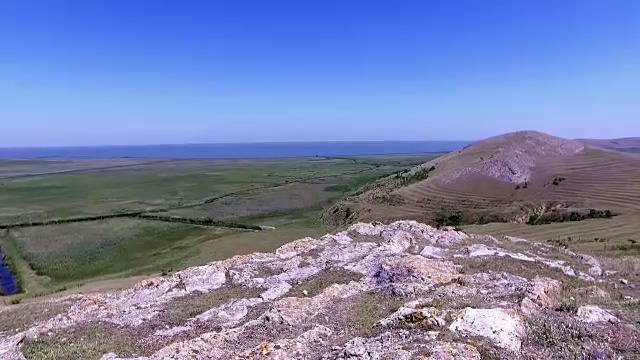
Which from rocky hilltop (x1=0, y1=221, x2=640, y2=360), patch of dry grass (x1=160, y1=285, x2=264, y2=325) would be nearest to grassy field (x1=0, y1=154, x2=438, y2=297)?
rocky hilltop (x1=0, y1=221, x2=640, y2=360)

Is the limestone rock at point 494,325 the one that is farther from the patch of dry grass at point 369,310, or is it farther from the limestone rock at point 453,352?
the patch of dry grass at point 369,310

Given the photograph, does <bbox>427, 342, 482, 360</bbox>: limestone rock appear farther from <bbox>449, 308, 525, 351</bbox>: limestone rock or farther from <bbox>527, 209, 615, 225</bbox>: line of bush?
<bbox>527, 209, 615, 225</bbox>: line of bush

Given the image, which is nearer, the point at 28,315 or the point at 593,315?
the point at 593,315

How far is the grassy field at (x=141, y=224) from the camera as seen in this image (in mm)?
52312

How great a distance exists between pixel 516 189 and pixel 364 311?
58599 mm

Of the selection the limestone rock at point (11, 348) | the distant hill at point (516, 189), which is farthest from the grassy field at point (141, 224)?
the limestone rock at point (11, 348)

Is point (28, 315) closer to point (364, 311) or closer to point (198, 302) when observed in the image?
point (198, 302)

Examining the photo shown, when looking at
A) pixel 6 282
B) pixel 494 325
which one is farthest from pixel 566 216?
pixel 6 282

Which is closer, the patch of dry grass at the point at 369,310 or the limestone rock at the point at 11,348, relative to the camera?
the patch of dry grass at the point at 369,310

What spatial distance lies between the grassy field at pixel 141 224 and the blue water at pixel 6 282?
994mm

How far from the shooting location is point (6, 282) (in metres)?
48.7

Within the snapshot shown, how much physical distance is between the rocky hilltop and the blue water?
24.0 meters

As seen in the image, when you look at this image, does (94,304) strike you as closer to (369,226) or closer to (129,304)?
(129,304)

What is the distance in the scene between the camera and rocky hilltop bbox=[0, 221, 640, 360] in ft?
44.1
